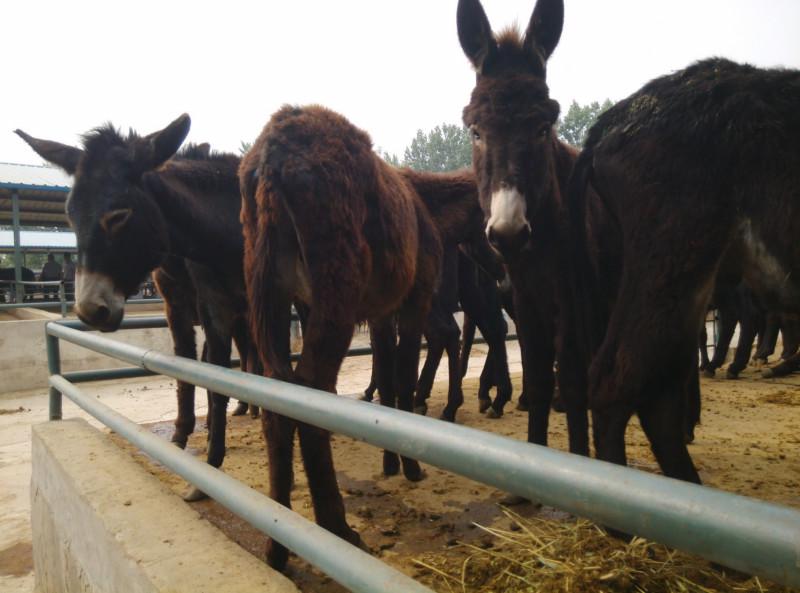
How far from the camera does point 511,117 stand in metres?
2.72

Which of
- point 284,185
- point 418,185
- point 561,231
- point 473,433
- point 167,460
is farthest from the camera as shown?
point 418,185

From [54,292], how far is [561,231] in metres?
22.0

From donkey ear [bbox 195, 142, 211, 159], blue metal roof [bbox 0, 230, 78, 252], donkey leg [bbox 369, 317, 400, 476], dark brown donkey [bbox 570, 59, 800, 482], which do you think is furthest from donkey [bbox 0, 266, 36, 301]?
dark brown donkey [bbox 570, 59, 800, 482]

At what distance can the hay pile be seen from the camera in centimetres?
185

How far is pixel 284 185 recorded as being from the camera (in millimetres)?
2434

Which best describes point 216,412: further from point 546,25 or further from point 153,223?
point 546,25

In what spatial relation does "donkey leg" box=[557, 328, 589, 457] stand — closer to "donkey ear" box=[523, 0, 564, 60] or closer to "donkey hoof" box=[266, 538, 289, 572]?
"donkey ear" box=[523, 0, 564, 60]

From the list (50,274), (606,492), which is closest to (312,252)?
(606,492)

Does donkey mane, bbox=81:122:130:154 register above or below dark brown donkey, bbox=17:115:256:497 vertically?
above

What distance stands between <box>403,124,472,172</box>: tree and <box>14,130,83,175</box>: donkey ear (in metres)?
66.3

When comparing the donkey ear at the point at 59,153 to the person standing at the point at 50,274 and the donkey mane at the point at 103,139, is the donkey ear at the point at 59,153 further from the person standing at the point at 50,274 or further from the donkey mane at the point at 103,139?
the person standing at the point at 50,274

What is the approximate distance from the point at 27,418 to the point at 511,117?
271 inches

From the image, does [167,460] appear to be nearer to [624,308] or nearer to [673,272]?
[624,308]

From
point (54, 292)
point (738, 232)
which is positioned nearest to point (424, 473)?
point (738, 232)
